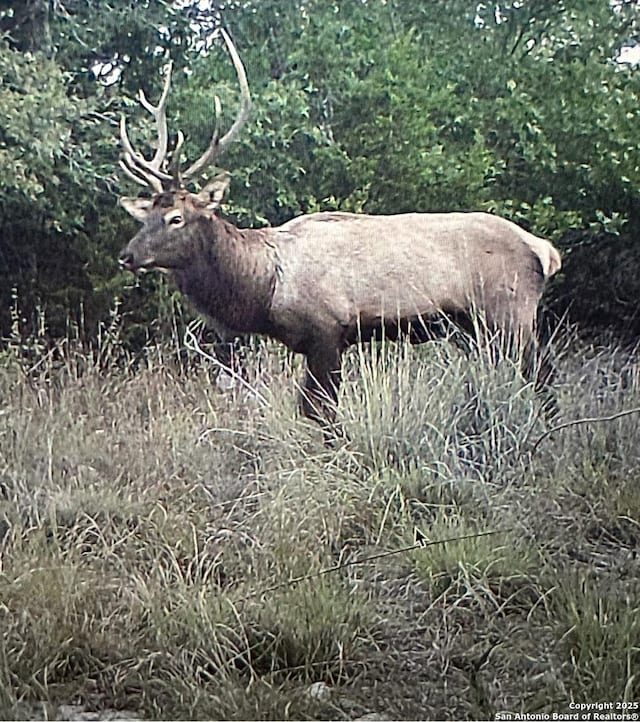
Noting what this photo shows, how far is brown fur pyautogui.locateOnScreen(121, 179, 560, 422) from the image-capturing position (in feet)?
9.77

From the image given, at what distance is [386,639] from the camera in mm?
2797

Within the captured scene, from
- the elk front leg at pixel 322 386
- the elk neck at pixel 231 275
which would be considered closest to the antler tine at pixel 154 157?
the elk neck at pixel 231 275

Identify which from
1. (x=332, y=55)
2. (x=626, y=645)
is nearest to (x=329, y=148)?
(x=332, y=55)

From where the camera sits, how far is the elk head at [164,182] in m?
2.98

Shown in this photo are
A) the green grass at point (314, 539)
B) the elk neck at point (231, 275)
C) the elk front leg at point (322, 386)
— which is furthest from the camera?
the elk neck at point (231, 275)

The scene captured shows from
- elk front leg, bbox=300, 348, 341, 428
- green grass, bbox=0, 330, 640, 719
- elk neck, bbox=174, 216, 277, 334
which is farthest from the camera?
elk neck, bbox=174, 216, 277, 334

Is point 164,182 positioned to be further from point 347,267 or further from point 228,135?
point 347,267

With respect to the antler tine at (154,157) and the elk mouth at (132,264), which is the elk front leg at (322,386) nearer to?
the elk mouth at (132,264)

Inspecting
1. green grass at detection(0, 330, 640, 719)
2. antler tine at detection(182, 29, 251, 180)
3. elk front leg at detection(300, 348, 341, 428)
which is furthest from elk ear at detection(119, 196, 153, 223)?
elk front leg at detection(300, 348, 341, 428)

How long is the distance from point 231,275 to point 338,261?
0.28 metres

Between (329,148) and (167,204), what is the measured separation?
43 cm

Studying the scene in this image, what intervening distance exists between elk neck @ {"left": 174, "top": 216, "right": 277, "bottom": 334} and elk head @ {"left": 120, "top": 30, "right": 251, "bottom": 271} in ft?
0.20

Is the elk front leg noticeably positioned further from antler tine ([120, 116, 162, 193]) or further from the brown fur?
antler tine ([120, 116, 162, 193])

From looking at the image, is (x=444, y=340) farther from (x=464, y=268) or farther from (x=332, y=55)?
(x=332, y=55)
